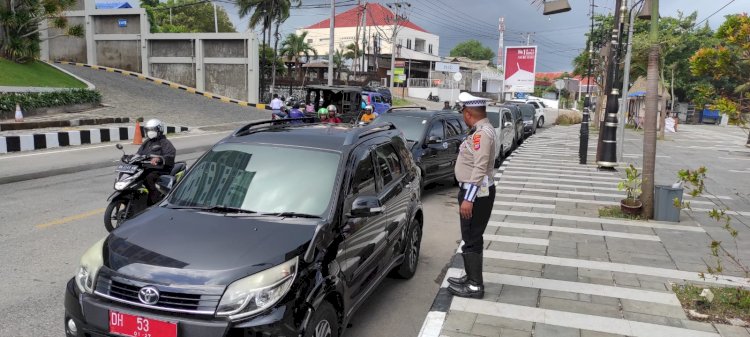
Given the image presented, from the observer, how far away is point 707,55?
5848mm

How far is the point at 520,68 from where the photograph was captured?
30.8 meters

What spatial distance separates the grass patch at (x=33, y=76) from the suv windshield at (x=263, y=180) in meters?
21.2

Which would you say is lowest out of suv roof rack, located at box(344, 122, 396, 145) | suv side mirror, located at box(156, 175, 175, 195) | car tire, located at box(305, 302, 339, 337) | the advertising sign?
car tire, located at box(305, 302, 339, 337)

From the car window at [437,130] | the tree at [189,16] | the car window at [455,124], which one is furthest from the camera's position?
the tree at [189,16]

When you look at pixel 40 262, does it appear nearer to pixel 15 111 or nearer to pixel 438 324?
pixel 438 324

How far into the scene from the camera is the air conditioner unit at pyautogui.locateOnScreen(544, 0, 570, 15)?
1188 cm

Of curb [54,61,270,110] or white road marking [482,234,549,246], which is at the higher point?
curb [54,61,270,110]

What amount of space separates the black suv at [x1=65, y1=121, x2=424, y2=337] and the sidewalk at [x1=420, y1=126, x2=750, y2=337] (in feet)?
3.71

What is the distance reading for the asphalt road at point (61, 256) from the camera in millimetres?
4379

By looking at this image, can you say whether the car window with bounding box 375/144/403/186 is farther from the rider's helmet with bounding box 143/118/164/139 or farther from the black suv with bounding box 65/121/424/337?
the rider's helmet with bounding box 143/118/164/139

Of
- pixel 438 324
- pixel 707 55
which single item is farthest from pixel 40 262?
pixel 707 55

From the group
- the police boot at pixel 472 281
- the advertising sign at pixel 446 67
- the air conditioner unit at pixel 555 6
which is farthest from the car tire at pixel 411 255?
the advertising sign at pixel 446 67

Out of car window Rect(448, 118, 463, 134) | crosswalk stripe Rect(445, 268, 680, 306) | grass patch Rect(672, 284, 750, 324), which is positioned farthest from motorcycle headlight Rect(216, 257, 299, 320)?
car window Rect(448, 118, 463, 134)

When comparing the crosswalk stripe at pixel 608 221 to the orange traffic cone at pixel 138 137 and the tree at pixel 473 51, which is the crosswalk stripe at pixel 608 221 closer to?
the orange traffic cone at pixel 138 137
